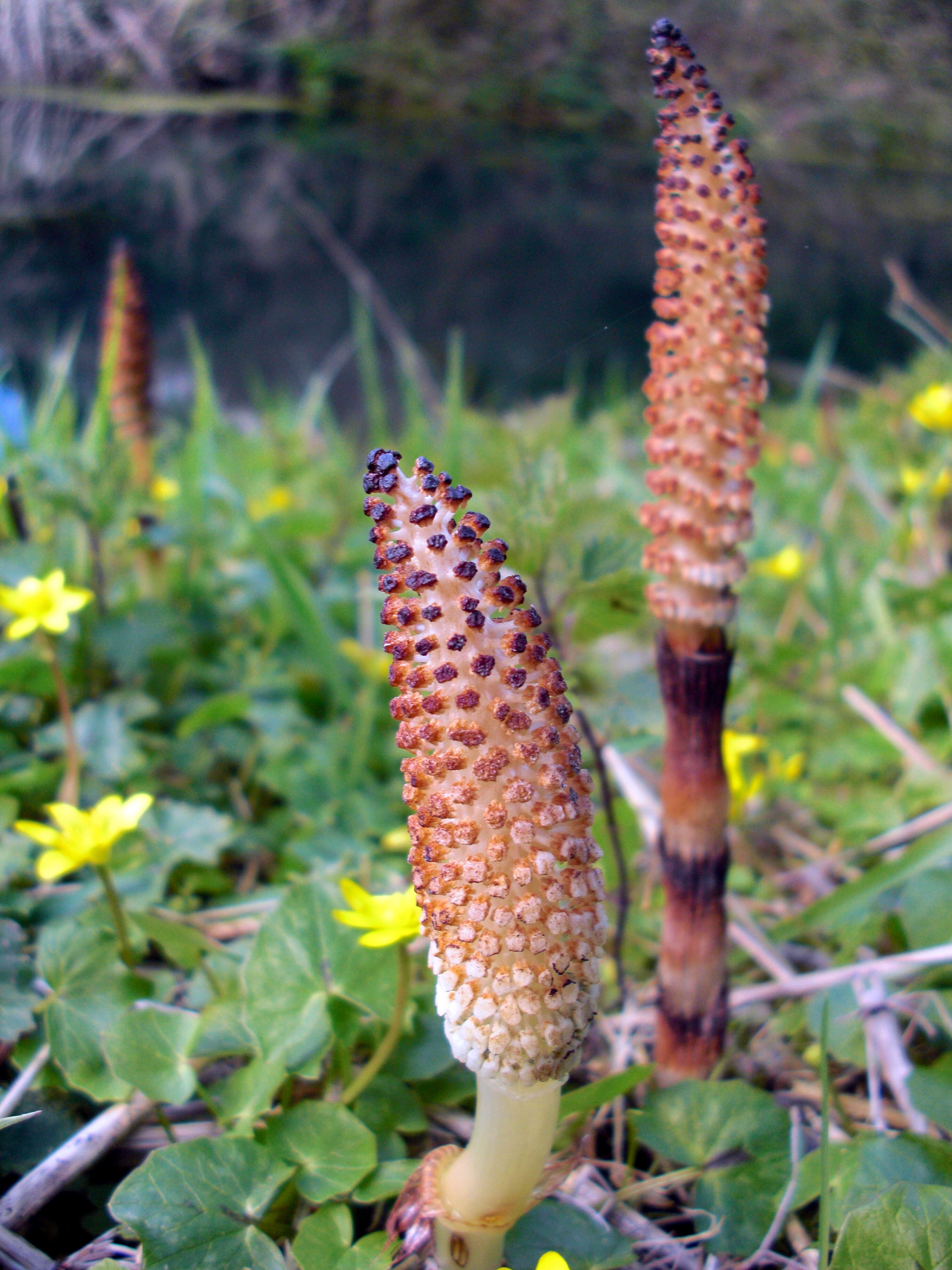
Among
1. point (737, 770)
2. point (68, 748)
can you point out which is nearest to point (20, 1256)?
point (68, 748)

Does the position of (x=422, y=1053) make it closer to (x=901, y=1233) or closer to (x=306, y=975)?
(x=306, y=975)

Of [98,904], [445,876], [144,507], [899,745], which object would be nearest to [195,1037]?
[98,904]

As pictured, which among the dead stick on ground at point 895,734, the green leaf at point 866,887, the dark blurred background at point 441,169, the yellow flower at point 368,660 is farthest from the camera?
the dark blurred background at point 441,169

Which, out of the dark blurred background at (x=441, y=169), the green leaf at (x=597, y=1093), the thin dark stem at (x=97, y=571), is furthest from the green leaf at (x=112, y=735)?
the dark blurred background at (x=441, y=169)

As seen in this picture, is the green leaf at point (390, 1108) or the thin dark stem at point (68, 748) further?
the thin dark stem at point (68, 748)

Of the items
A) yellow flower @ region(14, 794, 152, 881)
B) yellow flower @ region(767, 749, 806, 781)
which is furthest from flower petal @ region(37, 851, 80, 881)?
yellow flower @ region(767, 749, 806, 781)

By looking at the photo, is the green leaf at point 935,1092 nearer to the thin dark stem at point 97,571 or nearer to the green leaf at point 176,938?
the green leaf at point 176,938
